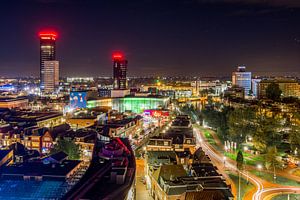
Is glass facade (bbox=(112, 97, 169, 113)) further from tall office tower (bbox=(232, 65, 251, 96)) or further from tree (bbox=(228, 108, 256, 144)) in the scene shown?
tall office tower (bbox=(232, 65, 251, 96))

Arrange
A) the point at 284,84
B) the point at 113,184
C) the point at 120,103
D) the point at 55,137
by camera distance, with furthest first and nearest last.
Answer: the point at 284,84, the point at 120,103, the point at 55,137, the point at 113,184

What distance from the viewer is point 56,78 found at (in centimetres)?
8306

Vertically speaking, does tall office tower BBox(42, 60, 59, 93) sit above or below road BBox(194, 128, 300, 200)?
above

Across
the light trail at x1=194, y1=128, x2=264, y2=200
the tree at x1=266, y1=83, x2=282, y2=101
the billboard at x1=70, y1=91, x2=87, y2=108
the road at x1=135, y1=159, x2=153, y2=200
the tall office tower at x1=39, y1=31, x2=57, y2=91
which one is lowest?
the road at x1=135, y1=159, x2=153, y2=200

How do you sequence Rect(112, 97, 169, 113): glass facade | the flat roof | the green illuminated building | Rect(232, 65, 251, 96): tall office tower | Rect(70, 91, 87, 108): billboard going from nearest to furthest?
the flat roof
Rect(70, 91, 87, 108): billboard
the green illuminated building
Rect(112, 97, 169, 113): glass facade
Rect(232, 65, 251, 96): tall office tower

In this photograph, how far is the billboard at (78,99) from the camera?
4641 cm

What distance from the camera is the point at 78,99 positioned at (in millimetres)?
46469

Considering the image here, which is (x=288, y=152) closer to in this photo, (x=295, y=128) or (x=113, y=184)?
(x=295, y=128)

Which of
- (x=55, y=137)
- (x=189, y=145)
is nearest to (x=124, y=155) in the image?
(x=189, y=145)

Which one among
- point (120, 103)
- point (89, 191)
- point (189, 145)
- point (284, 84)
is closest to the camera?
point (89, 191)

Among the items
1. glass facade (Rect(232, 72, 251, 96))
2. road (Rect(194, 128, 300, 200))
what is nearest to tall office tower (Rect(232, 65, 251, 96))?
glass facade (Rect(232, 72, 251, 96))

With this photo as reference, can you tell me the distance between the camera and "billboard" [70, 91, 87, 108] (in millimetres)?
46406

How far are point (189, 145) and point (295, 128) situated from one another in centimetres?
882

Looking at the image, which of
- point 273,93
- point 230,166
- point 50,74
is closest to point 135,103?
point 273,93
